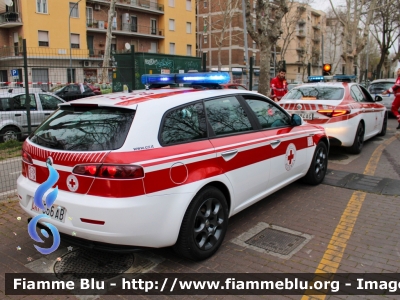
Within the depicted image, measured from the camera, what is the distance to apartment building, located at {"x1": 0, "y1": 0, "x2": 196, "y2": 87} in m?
34.0

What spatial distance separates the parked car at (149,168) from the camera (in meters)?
2.94

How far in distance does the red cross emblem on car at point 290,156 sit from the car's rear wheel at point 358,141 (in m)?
3.55

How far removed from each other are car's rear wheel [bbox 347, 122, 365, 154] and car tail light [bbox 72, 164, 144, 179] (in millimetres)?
6431

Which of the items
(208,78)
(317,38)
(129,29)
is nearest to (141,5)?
(129,29)

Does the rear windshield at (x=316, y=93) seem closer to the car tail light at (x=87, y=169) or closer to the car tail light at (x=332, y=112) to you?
the car tail light at (x=332, y=112)

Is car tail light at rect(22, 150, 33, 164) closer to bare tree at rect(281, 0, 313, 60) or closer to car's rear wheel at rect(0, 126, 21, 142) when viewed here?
car's rear wheel at rect(0, 126, 21, 142)

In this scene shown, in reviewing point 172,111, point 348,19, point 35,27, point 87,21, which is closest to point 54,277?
point 172,111

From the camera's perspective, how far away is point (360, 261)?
3598 millimetres

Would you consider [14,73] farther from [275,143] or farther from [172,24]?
[172,24]

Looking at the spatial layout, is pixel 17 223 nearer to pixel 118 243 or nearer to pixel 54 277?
pixel 54 277

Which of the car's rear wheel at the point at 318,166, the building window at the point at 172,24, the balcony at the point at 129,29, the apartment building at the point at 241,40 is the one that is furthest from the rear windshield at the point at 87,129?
the building window at the point at 172,24

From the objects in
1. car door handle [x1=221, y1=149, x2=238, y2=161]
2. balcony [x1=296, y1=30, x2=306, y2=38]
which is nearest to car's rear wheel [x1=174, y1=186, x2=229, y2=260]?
car door handle [x1=221, y1=149, x2=238, y2=161]

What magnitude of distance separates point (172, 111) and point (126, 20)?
43052mm

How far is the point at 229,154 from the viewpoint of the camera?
3828 mm
